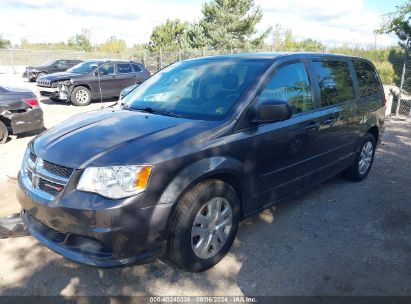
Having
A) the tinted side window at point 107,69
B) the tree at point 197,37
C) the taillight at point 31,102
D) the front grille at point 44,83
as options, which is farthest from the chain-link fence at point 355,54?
the taillight at point 31,102

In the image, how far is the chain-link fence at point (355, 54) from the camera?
37.8 feet

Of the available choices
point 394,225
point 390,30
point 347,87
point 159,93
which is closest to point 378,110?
point 347,87

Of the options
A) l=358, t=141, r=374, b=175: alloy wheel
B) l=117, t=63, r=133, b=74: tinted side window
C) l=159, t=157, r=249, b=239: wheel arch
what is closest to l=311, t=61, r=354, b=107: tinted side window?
l=358, t=141, r=374, b=175: alloy wheel

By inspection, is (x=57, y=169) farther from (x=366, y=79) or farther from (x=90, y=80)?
(x=90, y=80)

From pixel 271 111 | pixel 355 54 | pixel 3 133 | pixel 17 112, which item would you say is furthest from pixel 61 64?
pixel 271 111

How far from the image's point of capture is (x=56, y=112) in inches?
451

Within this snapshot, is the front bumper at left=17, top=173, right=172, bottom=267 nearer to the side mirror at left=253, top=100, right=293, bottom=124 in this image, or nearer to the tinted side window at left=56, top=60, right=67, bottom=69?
the side mirror at left=253, top=100, right=293, bottom=124

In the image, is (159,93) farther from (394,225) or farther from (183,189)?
(394,225)

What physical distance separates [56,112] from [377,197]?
9.60m

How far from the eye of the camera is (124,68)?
46.5ft

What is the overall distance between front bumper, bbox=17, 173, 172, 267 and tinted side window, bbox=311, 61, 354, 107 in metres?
2.52

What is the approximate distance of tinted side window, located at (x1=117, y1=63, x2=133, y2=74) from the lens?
46.1 feet

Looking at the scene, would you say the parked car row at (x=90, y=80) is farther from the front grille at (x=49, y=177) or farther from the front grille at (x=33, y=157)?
the front grille at (x=49, y=177)

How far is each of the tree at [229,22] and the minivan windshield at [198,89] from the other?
29.4 metres
